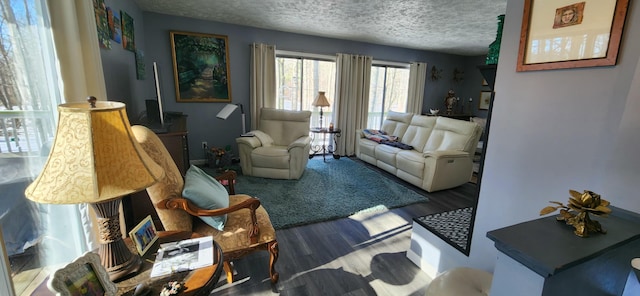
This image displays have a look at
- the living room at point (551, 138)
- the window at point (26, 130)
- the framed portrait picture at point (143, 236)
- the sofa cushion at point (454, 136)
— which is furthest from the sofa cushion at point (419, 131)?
the window at point (26, 130)

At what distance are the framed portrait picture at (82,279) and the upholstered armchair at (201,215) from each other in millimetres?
561

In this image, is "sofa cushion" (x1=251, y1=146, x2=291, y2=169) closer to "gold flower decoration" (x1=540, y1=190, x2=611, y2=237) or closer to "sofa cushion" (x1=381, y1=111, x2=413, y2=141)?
"sofa cushion" (x1=381, y1=111, x2=413, y2=141)

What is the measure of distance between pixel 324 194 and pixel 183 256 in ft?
7.22

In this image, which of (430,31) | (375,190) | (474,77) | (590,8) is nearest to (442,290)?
(590,8)

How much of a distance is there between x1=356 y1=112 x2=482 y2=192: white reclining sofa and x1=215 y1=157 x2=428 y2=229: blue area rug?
0.25 m

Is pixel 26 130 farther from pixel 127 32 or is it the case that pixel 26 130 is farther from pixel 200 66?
pixel 200 66

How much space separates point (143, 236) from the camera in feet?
3.44

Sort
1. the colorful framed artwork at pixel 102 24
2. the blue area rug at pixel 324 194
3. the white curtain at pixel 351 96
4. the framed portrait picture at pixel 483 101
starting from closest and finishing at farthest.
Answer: the colorful framed artwork at pixel 102 24 → the blue area rug at pixel 324 194 → the white curtain at pixel 351 96 → the framed portrait picture at pixel 483 101

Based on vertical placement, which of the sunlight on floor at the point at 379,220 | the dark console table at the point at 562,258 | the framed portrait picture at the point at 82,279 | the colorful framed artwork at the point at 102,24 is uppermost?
the colorful framed artwork at the point at 102,24

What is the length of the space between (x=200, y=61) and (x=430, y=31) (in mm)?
3580

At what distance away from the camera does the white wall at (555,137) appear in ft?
3.08

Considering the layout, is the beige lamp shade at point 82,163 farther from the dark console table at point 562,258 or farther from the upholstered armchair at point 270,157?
the upholstered armchair at point 270,157

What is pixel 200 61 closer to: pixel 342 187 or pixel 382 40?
pixel 342 187

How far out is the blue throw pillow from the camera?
1426 millimetres
